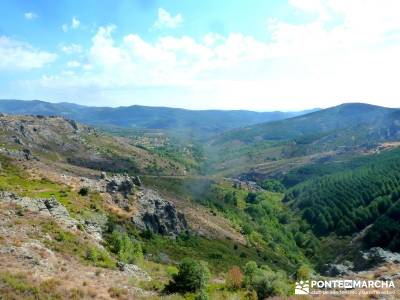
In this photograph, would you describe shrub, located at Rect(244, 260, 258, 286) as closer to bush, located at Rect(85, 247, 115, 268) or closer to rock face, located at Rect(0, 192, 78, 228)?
bush, located at Rect(85, 247, 115, 268)

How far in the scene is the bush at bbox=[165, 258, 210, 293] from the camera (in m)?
43.0

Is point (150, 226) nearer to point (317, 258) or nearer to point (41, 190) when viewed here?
point (41, 190)

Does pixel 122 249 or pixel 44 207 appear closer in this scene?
pixel 122 249

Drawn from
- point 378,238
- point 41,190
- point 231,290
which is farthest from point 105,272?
point 378,238

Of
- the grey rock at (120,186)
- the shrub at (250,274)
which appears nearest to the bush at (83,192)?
the grey rock at (120,186)

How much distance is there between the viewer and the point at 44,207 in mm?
63938

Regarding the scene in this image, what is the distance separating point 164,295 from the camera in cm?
4088

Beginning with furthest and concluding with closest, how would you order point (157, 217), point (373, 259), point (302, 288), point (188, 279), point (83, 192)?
point (373, 259), point (157, 217), point (83, 192), point (302, 288), point (188, 279)

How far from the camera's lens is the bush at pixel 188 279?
141 feet

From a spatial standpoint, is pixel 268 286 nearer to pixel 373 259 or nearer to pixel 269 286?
pixel 269 286

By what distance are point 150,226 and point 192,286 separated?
60.3 metres

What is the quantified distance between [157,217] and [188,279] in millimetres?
64089

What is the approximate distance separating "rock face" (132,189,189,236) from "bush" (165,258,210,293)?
54.8m

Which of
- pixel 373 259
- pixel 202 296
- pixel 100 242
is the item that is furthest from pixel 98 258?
pixel 373 259
